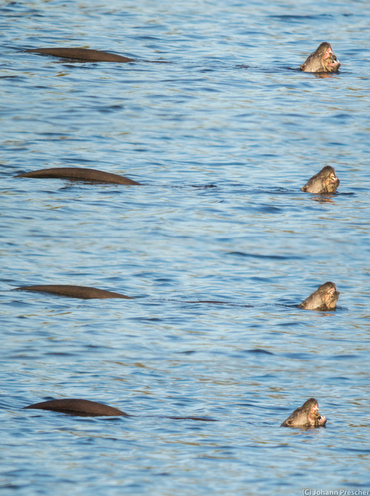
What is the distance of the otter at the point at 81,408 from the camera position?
22.5 feet

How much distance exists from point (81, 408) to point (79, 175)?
222 inches

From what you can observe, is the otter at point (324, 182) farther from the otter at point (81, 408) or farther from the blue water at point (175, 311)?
the otter at point (81, 408)

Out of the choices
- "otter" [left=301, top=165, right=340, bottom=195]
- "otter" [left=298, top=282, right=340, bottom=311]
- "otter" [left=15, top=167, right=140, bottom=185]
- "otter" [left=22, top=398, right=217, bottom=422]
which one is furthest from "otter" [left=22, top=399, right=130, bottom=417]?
"otter" [left=301, top=165, right=340, bottom=195]

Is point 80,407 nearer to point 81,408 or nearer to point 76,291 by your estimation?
point 81,408

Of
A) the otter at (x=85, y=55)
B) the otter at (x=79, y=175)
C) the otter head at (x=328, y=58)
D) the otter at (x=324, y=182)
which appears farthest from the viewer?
the otter head at (x=328, y=58)

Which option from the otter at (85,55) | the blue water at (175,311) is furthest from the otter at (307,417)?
the otter at (85,55)

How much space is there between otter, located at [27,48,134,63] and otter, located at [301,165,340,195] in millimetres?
6215

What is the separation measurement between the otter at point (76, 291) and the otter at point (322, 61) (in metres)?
9.81

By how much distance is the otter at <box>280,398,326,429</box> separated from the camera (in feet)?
22.5

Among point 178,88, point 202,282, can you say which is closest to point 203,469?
point 202,282

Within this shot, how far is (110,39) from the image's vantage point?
62.7 feet

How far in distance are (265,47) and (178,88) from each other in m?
4.18

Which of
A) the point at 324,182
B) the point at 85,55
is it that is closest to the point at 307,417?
the point at 324,182

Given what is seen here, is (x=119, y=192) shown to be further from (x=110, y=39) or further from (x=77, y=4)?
(x=77, y=4)
